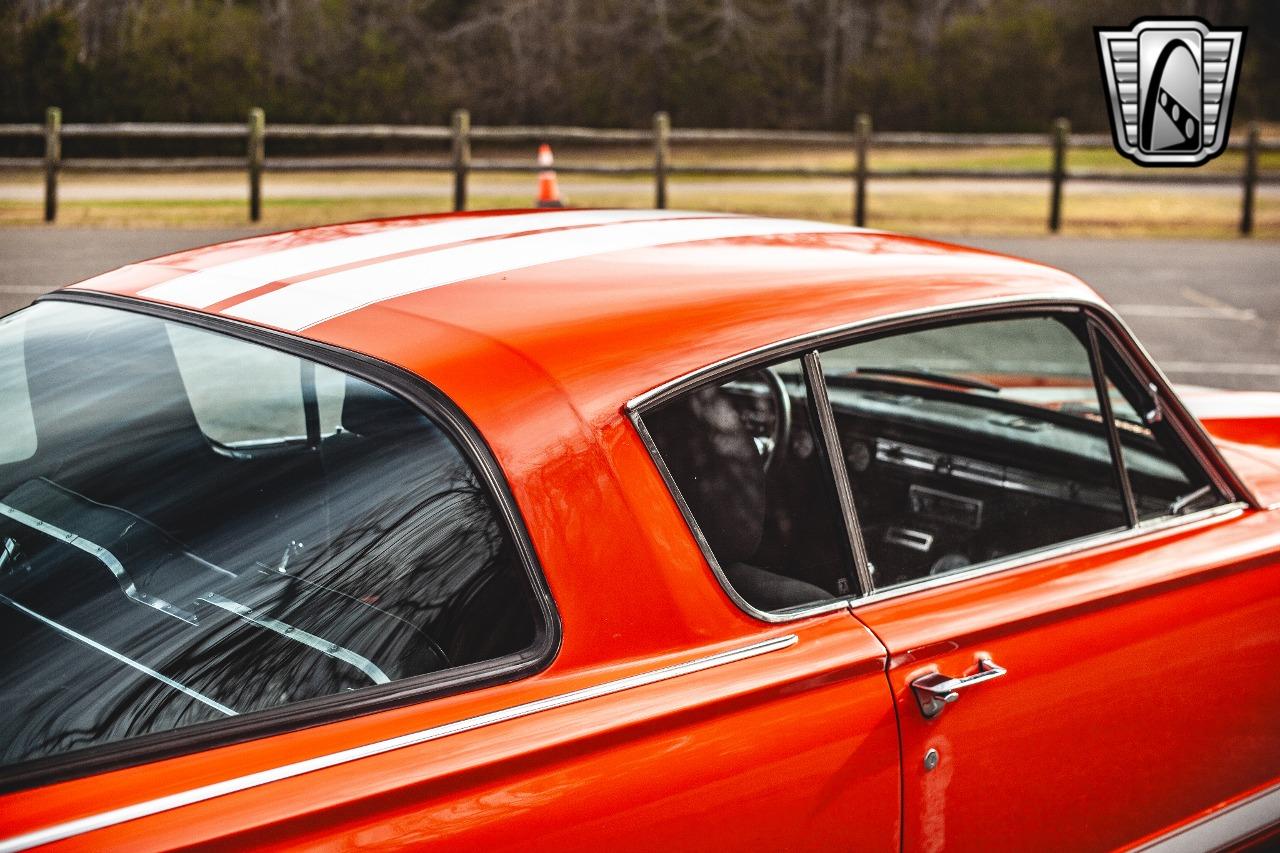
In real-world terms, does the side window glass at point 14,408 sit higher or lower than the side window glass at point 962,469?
higher

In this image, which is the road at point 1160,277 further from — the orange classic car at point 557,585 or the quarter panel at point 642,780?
the quarter panel at point 642,780

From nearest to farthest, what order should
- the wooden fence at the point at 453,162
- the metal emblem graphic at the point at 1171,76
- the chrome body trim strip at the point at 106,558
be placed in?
1. the chrome body trim strip at the point at 106,558
2. the metal emblem graphic at the point at 1171,76
3. the wooden fence at the point at 453,162

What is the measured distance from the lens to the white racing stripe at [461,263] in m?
1.73

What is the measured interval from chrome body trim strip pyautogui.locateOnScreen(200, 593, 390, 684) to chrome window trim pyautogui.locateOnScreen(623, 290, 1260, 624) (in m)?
0.43

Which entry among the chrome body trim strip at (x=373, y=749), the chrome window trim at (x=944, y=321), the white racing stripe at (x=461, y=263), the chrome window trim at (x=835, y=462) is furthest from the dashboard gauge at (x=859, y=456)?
the chrome body trim strip at (x=373, y=749)

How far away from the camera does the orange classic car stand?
1.35 meters

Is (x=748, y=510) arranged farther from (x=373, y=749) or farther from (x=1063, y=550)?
(x=373, y=749)

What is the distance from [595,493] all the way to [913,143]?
1979cm

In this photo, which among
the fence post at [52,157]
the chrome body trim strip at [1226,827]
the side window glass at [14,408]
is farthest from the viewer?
the fence post at [52,157]

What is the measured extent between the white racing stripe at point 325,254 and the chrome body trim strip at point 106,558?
Result: 0.37m

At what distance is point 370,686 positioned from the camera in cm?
142

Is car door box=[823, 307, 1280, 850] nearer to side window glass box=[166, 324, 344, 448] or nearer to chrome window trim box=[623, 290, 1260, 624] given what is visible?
chrome window trim box=[623, 290, 1260, 624]

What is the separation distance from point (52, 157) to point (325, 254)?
17828mm

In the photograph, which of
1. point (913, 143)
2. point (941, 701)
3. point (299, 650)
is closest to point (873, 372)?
point (941, 701)
